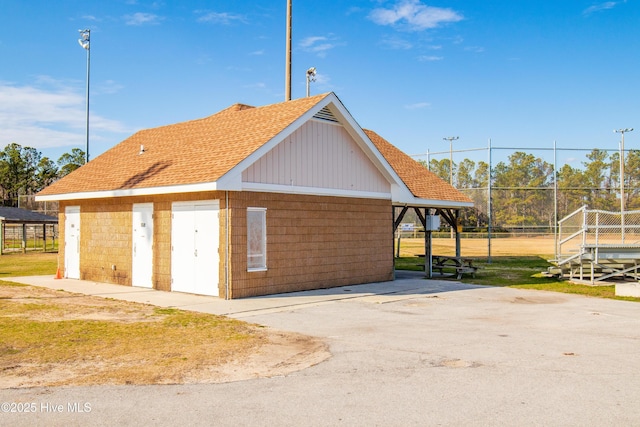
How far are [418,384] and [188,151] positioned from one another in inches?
473

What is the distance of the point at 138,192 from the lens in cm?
1603

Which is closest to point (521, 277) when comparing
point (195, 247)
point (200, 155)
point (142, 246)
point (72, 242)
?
point (195, 247)

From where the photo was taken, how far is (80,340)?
30.9 ft

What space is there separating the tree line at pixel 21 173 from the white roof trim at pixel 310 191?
61450mm

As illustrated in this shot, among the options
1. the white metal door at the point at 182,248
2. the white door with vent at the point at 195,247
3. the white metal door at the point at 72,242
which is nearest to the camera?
the white door with vent at the point at 195,247

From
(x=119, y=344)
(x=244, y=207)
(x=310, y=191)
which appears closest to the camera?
(x=119, y=344)

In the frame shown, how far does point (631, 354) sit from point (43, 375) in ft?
25.9

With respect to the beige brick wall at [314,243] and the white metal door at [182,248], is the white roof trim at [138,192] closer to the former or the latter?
the white metal door at [182,248]

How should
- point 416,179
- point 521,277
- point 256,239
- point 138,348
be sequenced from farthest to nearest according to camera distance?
point 416,179 < point 521,277 < point 256,239 < point 138,348

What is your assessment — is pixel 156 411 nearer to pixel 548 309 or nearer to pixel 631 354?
pixel 631 354

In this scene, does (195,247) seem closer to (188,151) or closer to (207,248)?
(207,248)

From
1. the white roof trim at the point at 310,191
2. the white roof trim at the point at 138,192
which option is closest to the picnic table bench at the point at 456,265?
the white roof trim at the point at 310,191

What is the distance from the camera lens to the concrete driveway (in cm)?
570

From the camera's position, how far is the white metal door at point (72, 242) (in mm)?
19938
